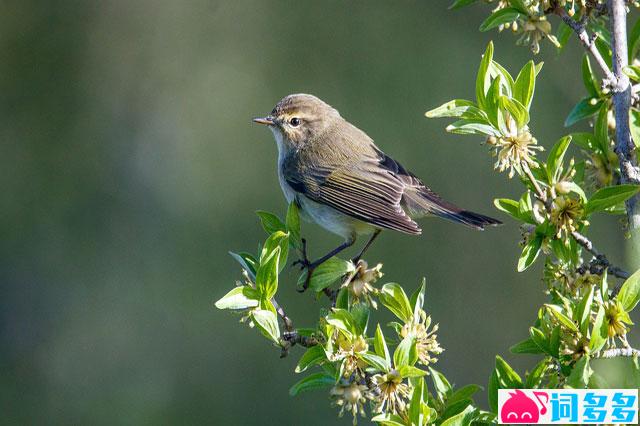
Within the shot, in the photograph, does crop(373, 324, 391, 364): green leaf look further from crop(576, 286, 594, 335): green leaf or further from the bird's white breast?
the bird's white breast

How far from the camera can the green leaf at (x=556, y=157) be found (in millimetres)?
2074

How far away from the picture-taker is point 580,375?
184 centimetres

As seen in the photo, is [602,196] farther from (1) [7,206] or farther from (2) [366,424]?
(1) [7,206]

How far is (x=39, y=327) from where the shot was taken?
7066mm

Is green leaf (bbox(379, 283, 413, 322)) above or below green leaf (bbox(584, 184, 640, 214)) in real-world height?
below

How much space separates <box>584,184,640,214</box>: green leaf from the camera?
2.00 meters

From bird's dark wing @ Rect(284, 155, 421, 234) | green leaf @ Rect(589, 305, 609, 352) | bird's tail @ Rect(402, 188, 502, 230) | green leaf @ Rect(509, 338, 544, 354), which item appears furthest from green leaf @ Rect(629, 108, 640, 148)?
bird's dark wing @ Rect(284, 155, 421, 234)

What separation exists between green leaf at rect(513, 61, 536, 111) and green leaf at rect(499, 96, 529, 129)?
36mm

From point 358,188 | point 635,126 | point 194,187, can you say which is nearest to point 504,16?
point 635,126

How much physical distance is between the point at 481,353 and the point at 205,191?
8.82 ft

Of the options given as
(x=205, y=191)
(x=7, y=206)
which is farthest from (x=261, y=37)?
(x=7, y=206)

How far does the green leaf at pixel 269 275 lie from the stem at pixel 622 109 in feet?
3.09

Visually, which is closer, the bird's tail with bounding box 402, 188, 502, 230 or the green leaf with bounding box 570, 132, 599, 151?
the green leaf with bounding box 570, 132, 599, 151

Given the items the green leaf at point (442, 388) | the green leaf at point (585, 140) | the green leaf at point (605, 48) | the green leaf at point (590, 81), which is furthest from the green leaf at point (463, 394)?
the green leaf at point (605, 48)
